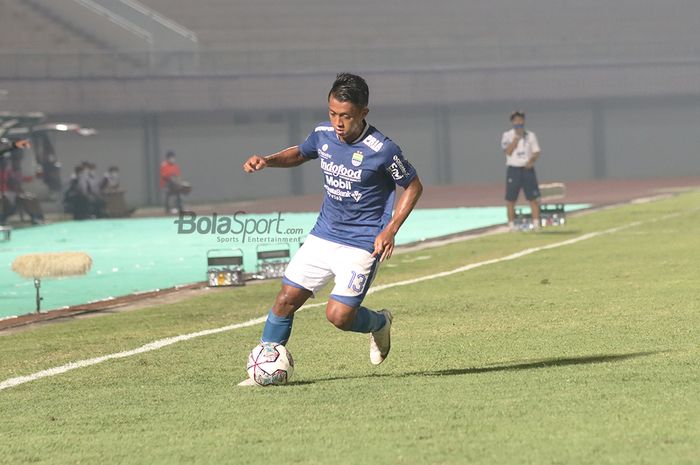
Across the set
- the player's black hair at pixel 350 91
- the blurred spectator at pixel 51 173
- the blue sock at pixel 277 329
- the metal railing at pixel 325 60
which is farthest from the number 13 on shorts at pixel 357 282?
the metal railing at pixel 325 60

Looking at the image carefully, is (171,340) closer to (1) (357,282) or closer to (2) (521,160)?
(1) (357,282)

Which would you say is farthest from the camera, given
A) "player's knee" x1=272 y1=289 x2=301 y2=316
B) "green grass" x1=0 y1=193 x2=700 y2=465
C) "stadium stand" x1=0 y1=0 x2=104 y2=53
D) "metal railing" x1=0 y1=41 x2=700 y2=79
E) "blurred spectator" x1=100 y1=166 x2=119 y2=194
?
"stadium stand" x1=0 y1=0 x2=104 y2=53

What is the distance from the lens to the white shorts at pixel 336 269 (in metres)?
9.13

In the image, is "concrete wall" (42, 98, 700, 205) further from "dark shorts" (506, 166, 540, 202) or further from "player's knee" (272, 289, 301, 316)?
"player's knee" (272, 289, 301, 316)

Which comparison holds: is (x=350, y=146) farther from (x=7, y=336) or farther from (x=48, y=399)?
(x=7, y=336)

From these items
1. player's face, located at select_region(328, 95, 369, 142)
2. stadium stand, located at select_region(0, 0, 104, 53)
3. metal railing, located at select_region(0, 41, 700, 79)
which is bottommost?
player's face, located at select_region(328, 95, 369, 142)

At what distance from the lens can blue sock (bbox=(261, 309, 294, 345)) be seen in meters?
9.28

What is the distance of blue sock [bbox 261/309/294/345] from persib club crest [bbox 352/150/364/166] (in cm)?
108

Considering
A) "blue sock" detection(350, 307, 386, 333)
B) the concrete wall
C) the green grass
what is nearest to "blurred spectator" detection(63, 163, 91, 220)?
the concrete wall

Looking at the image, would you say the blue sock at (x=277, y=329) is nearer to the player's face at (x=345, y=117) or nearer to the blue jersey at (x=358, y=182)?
the blue jersey at (x=358, y=182)

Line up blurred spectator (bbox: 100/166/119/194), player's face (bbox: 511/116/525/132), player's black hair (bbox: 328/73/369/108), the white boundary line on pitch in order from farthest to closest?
1. blurred spectator (bbox: 100/166/119/194)
2. player's face (bbox: 511/116/525/132)
3. the white boundary line on pitch
4. player's black hair (bbox: 328/73/369/108)

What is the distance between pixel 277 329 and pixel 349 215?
0.85 meters

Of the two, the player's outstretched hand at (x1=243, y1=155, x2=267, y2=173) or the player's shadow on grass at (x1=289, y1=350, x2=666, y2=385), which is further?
the player's shadow on grass at (x1=289, y1=350, x2=666, y2=385)

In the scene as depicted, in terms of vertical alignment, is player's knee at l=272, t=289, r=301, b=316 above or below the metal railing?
below
